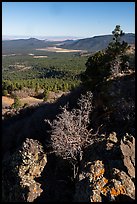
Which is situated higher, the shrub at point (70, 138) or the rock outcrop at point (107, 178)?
the shrub at point (70, 138)

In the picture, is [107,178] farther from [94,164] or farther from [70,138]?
[70,138]

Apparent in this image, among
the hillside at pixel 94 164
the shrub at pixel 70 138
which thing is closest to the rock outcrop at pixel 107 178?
the hillside at pixel 94 164

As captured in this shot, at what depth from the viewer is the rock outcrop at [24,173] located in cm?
1739

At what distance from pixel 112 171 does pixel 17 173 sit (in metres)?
6.16

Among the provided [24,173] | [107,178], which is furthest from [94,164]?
[24,173]

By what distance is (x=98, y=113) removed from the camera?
22266 mm

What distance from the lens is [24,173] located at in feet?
61.1

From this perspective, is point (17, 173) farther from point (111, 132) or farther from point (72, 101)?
point (72, 101)

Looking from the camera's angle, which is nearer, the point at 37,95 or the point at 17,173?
the point at 17,173

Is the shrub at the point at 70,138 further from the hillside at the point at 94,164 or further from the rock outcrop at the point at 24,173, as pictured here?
the rock outcrop at the point at 24,173

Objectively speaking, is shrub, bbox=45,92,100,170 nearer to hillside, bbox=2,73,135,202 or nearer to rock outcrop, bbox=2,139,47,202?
hillside, bbox=2,73,135,202

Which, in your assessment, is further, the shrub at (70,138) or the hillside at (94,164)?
the shrub at (70,138)

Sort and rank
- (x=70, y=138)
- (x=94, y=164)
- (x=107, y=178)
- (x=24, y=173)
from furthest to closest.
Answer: (x=70, y=138) → (x=24, y=173) → (x=94, y=164) → (x=107, y=178)

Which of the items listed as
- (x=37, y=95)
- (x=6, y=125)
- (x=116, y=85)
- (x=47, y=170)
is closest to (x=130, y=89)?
(x=116, y=85)
